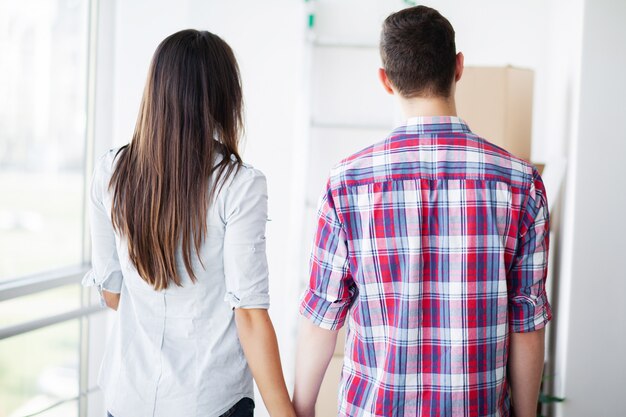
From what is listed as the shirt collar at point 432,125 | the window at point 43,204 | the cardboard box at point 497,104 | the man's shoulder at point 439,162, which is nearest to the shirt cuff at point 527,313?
the man's shoulder at point 439,162

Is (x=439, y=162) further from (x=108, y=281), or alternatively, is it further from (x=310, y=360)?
(x=108, y=281)

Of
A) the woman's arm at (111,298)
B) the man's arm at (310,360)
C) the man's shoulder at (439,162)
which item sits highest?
the man's shoulder at (439,162)

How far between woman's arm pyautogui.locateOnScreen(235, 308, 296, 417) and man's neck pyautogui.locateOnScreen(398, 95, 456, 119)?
0.48 meters

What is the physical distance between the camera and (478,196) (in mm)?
1125

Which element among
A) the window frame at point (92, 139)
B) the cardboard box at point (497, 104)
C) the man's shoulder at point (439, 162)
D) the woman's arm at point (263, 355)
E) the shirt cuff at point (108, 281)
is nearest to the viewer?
the man's shoulder at point (439, 162)

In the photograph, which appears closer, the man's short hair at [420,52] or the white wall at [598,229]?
the man's short hair at [420,52]

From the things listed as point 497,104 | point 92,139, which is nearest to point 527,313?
point 497,104

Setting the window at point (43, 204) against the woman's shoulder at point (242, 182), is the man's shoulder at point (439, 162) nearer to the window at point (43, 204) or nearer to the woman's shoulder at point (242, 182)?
the woman's shoulder at point (242, 182)

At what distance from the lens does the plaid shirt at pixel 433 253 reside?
3.71 ft

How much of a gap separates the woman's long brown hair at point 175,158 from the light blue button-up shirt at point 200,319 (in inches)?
Result: 1.2

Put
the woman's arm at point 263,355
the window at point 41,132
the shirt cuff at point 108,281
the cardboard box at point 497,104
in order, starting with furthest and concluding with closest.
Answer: the cardboard box at point 497,104 → the window at point 41,132 → the shirt cuff at point 108,281 → the woman's arm at point 263,355

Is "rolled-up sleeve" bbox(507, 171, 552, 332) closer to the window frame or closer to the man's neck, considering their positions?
the man's neck

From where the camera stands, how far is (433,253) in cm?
114

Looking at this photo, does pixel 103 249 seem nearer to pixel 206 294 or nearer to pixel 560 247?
pixel 206 294
